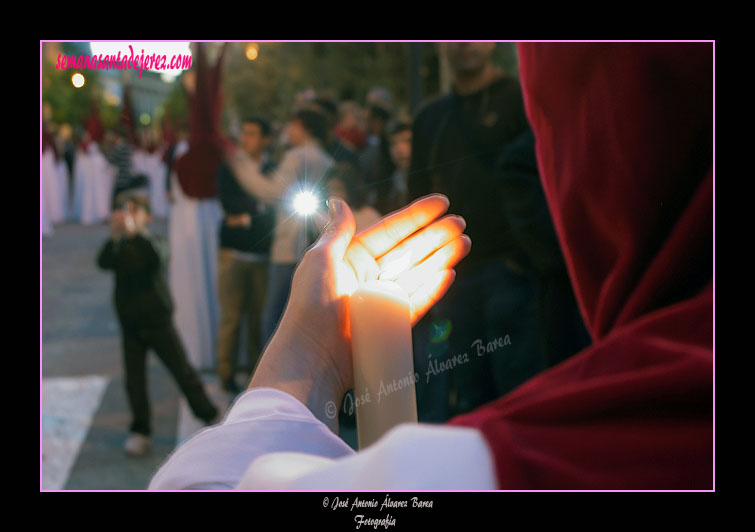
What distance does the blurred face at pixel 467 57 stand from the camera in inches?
64.7

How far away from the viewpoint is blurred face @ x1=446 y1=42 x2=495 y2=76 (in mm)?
1643

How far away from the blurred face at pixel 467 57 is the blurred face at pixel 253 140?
4.38ft

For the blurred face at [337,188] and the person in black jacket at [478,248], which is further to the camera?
the blurred face at [337,188]

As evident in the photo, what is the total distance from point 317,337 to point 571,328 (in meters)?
0.93

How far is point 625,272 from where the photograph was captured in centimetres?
80

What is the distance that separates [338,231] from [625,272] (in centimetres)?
43

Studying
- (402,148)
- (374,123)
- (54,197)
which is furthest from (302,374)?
(54,197)

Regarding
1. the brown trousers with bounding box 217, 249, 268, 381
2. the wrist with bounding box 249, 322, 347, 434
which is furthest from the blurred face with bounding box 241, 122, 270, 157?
the wrist with bounding box 249, 322, 347, 434

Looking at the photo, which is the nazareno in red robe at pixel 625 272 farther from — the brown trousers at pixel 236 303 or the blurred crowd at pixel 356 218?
the brown trousers at pixel 236 303

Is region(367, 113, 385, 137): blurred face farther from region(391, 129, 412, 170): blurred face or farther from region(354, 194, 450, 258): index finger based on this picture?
region(354, 194, 450, 258): index finger

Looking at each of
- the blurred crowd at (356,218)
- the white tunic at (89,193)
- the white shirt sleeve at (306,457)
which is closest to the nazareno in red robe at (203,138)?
the blurred crowd at (356,218)

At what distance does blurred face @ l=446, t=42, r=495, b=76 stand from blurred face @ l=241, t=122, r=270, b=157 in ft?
4.38

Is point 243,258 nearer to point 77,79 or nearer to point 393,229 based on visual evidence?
point 77,79
